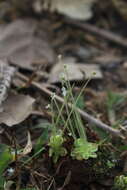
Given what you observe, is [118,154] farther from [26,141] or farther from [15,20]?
[15,20]

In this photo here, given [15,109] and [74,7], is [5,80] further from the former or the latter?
[74,7]

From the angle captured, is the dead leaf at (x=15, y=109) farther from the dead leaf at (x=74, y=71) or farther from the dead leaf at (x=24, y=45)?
the dead leaf at (x=24, y=45)

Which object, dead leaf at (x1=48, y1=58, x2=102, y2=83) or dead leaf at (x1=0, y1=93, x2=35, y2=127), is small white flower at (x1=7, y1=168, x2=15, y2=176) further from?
dead leaf at (x1=48, y1=58, x2=102, y2=83)

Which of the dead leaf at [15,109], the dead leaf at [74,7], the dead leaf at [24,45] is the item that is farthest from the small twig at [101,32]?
the dead leaf at [15,109]

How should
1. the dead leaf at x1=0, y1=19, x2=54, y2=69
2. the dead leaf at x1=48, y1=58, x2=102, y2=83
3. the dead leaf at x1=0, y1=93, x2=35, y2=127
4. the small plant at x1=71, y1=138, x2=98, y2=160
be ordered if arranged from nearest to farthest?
the small plant at x1=71, y1=138, x2=98, y2=160 < the dead leaf at x1=0, y1=93, x2=35, y2=127 < the dead leaf at x1=48, y1=58, x2=102, y2=83 < the dead leaf at x1=0, y1=19, x2=54, y2=69

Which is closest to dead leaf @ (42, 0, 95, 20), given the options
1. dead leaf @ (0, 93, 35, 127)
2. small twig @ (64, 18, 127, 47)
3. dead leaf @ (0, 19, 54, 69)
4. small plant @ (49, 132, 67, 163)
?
small twig @ (64, 18, 127, 47)
